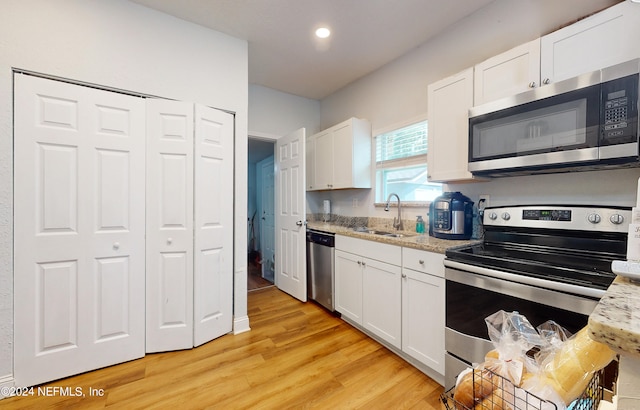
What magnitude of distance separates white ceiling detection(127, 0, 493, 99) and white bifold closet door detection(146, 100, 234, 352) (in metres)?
0.77

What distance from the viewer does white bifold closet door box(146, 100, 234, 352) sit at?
6.76 feet

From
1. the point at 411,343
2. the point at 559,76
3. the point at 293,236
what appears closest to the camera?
the point at 559,76

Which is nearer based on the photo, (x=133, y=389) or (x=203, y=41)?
(x=133, y=389)

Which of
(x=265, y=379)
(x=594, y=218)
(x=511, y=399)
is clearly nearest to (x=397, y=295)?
(x=265, y=379)

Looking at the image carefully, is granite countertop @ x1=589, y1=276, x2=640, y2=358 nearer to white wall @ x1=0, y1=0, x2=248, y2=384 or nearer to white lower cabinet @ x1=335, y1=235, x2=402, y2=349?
white lower cabinet @ x1=335, y1=235, x2=402, y2=349

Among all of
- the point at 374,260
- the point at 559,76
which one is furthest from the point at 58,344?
the point at 559,76

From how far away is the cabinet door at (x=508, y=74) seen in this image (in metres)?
1.56

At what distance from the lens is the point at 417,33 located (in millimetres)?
2416

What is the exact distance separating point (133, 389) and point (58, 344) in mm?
621

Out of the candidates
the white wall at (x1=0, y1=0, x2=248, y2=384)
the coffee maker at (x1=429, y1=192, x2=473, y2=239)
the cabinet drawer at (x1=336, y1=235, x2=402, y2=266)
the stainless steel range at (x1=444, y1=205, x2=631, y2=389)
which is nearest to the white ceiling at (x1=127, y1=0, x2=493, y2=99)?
the white wall at (x1=0, y1=0, x2=248, y2=384)

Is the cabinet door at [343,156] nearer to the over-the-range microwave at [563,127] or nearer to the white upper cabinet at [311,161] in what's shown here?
the white upper cabinet at [311,161]

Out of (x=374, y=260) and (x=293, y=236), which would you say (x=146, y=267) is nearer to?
(x=293, y=236)

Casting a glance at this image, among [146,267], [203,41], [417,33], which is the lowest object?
[146,267]

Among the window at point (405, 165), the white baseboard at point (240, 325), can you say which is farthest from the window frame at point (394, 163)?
the white baseboard at point (240, 325)
